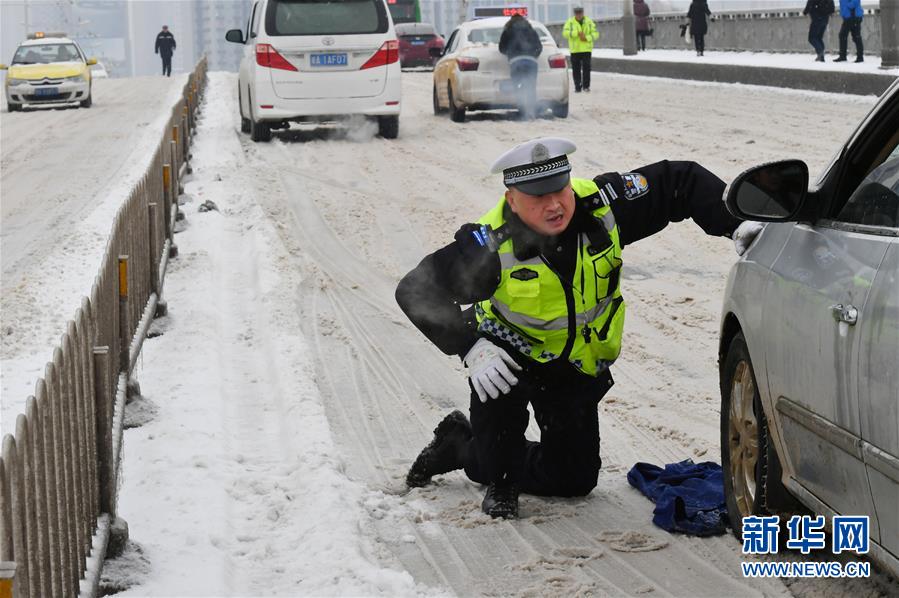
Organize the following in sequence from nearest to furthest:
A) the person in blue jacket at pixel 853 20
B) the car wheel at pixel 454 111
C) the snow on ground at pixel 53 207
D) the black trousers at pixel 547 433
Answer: the black trousers at pixel 547 433 < the snow on ground at pixel 53 207 < the car wheel at pixel 454 111 < the person in blue jacket at pixel 853 20

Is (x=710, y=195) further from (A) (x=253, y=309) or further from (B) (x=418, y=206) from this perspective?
(B) (x=418, y=206)

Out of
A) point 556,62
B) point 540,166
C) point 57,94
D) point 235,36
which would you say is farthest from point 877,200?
point 57,94

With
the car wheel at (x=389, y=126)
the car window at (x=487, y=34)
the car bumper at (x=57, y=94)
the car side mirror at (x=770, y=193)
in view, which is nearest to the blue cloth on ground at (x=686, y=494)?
the car side mirror at (x=770, y=193)

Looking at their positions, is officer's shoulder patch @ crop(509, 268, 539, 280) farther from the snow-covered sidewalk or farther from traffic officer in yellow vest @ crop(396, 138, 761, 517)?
the snow-covered sidewalk

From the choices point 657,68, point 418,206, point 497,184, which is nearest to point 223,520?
point 418,206

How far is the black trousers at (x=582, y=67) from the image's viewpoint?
88.8ft

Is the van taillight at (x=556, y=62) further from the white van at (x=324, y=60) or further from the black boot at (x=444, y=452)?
the black boot at (x=444, y=452)

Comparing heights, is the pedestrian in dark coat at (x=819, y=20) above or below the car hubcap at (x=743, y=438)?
above

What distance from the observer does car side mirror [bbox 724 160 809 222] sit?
4016 millimetres

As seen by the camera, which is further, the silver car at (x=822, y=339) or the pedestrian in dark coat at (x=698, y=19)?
the pedestrian in dark coat at (x=698, y=19)

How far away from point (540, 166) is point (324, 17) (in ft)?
47.6

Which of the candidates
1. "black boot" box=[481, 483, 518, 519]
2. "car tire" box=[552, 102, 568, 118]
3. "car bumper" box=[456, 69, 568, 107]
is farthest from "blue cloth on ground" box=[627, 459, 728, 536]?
"car tire" box=[552, 102, 568, 118]

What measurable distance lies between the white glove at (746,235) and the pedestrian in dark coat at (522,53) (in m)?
16.4

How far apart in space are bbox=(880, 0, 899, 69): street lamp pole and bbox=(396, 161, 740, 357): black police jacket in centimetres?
1780
